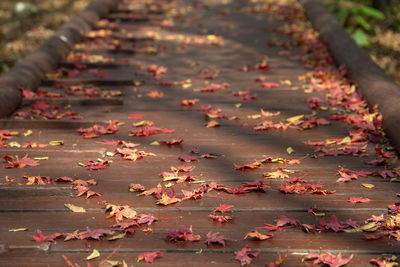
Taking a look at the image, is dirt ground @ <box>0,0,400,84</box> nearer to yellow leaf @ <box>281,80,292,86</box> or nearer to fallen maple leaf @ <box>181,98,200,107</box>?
yellow leaf @ <box>281,80,292,86</box>

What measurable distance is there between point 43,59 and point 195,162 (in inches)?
115

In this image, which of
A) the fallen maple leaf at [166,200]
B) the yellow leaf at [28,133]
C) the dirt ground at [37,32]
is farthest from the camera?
the dirt ground at [37,32]

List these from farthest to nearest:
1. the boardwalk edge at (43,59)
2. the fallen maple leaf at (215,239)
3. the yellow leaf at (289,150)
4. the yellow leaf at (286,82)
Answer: the yellow leaf at (286,82), the boardwalk edge at (43,59), the yellow leaf at (289,150), the fallen maple leaf at (215,239)

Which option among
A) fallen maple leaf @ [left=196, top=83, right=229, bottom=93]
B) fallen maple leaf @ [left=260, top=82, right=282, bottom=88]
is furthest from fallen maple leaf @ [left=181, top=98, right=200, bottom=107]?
fallen maple leaf @ [left=260, top=82, right=282, bottom=88]

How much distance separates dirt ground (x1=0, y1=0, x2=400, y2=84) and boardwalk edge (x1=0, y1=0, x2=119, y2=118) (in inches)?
91.1

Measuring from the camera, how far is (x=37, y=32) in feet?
38.6

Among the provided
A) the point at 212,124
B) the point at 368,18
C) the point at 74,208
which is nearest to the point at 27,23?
the point at 368,18

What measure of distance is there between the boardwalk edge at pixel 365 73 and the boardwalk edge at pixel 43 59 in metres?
3.11

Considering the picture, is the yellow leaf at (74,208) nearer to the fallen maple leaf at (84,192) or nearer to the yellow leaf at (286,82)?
the fallen maple leaf at (84,192)

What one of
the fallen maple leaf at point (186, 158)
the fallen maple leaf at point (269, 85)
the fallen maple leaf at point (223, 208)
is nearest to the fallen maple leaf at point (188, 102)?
the fallen maple leaf at point (269, 85)

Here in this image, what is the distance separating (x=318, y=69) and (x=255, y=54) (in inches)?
40.0

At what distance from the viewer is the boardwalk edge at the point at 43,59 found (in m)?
4.64

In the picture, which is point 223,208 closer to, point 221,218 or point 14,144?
point 221,218

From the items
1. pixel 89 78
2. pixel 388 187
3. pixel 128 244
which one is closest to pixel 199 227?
pixel 128 244
